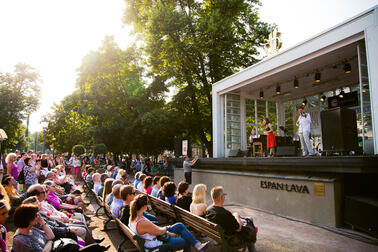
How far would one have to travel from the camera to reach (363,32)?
7762 mm

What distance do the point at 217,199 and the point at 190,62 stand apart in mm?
16662

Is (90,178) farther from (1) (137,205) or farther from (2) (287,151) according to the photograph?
(2) (287,151)

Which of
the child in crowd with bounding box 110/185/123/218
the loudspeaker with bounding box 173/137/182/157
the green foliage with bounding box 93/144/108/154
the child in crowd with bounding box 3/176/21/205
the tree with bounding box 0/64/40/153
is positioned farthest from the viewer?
the tree with bounding box 0/64/40/153

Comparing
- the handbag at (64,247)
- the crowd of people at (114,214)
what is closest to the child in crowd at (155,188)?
the crowd of people at (114,214)

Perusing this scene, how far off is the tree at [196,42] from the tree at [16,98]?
1686cm

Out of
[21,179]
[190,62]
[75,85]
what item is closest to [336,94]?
[190,62]

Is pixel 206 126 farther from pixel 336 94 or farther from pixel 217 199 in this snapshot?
pixel 217 199

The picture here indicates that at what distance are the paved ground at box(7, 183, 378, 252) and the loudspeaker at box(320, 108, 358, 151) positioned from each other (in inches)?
99.3

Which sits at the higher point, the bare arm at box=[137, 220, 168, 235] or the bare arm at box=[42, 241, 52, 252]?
the bare arm at box=[137, 220, 168, 235]

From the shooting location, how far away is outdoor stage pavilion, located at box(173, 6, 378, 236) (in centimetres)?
700

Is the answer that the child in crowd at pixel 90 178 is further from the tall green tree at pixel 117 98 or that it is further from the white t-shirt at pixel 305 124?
the tall green tree at pixel 117 98

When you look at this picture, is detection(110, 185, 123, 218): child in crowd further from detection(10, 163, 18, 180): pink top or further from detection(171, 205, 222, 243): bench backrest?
detection(10, 163, 18, 180): pink top

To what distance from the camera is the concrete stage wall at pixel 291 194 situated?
23.2ft

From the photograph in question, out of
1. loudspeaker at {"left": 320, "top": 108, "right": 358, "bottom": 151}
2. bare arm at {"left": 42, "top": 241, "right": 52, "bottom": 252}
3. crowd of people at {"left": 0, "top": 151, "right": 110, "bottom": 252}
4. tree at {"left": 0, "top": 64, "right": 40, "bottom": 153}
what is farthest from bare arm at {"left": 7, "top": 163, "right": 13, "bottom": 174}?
tree at {"left": 0, "top": 64, "right": 40, "bottom": 153}
